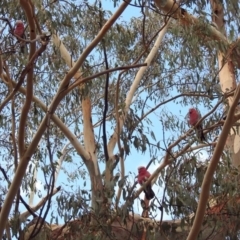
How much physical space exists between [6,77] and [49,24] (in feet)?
2.28

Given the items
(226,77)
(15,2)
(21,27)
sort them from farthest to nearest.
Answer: (226,77) → (15,2) → (21,27)

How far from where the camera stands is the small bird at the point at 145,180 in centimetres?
321

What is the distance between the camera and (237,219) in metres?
3.35

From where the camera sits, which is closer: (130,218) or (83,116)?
(130,218)

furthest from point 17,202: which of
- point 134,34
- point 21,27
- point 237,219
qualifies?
point 134,34

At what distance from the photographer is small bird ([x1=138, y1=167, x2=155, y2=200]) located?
126 inches

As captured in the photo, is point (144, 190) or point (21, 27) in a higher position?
point (21, 27)

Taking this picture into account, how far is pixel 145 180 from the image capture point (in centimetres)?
329

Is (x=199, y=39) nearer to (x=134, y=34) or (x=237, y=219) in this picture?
(x=134, y=34)

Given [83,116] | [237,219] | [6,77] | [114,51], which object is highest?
[114,51]

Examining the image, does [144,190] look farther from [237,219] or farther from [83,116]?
[83,116]

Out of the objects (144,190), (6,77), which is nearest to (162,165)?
(144,190)

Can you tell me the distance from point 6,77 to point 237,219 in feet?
5.25

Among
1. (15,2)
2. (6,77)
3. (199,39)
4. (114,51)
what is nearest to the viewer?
(6,77)
